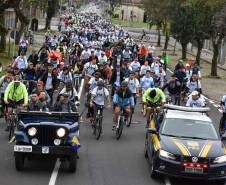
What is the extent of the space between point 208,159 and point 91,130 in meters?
7.52

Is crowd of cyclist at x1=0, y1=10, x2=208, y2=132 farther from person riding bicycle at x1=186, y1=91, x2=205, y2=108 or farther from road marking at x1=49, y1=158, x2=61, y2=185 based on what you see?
road marking at x1=49, y1=158, x2=61, y2=185

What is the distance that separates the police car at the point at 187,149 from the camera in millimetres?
13367

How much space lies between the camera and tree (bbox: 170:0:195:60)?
55.3 m

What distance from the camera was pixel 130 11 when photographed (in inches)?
6786

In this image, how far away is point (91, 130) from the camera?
2041 cm

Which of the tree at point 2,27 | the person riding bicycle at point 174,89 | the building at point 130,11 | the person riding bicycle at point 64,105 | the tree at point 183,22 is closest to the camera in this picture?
the person riding bicycle at point 64,105

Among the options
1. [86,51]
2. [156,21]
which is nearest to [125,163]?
[86,51]

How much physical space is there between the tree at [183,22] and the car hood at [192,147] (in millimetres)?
40823

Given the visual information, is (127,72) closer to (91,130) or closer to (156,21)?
(91,130)

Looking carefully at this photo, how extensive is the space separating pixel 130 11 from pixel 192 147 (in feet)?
526

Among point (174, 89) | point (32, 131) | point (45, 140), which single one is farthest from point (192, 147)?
point (174, 89)

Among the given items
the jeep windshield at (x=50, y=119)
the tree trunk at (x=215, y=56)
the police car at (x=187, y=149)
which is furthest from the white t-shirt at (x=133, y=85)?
the tree trunk at (x=215, y=56)

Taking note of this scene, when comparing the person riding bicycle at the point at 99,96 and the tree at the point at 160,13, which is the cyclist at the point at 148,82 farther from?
the tree at the point at 160,13

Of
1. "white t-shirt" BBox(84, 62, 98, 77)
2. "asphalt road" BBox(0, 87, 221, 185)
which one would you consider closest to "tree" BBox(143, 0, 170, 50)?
"white t-shirt" BBox(84, 62, 98, 77)
